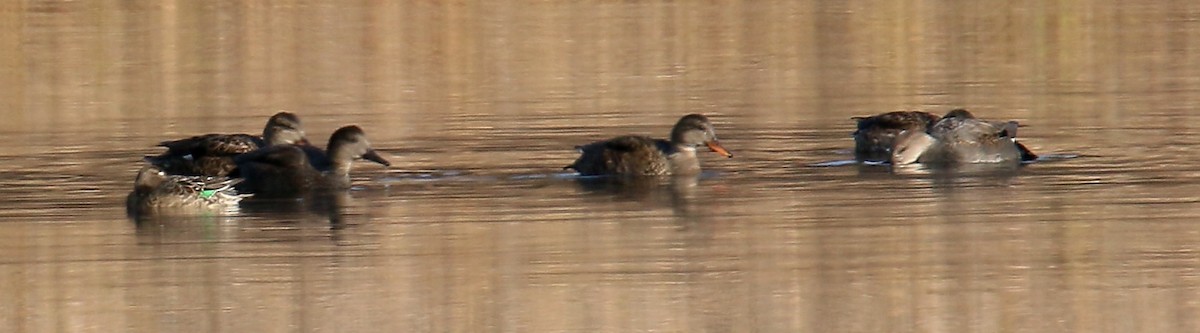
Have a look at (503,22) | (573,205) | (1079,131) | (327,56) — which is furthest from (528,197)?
(503,22)

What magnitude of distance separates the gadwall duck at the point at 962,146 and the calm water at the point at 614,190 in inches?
11.2

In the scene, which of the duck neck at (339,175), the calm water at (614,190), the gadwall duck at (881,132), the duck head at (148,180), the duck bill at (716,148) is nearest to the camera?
the calm water at (614,190)

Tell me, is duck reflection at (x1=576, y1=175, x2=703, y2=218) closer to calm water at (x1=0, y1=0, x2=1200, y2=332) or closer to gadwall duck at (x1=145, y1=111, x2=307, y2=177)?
calm water at (x1=0, y1=0, x2=1200, y2=332)

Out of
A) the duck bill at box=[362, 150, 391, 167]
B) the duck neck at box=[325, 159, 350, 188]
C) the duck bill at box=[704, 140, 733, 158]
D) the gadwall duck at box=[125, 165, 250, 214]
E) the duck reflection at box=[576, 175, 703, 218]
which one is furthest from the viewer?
the duck bill at box=[704, 140, 733, 158]

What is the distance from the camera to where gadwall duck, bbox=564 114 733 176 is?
676 inches

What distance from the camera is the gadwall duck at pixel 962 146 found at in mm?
17625

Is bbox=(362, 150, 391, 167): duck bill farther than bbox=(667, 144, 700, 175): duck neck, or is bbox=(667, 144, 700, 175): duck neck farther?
bbox=(667, 144, 700, 175): duck neck

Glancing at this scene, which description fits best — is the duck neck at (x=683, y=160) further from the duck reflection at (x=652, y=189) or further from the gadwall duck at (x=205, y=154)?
the gadwall duck at (x=205, y=154)

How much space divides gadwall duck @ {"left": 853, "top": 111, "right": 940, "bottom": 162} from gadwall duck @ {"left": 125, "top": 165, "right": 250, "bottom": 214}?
477 cm

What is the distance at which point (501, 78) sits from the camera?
25.6 meters

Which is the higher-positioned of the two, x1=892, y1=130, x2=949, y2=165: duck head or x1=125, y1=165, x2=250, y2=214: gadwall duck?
x1=125, y1=165, x2=250, y2=214: gadwall duck

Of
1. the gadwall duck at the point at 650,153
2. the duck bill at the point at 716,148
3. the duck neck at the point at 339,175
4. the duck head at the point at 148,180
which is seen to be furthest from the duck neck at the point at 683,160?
the duck head at the point at 148,180

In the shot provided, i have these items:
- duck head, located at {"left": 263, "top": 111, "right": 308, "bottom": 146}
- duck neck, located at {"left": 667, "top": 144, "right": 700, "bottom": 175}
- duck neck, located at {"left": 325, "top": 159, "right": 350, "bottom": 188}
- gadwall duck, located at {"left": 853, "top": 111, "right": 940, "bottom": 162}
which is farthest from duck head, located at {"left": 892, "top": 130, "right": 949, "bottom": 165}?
duck head, located at {"left": 263, "top": 111, "right": 308, "bottom": 146}

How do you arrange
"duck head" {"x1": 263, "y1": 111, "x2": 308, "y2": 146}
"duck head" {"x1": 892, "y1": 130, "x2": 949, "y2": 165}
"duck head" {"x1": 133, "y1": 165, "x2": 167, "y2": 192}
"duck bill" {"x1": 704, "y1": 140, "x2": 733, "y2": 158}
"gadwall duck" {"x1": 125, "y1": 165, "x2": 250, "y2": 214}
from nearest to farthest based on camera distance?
"gadwall duck" {"x1": 125, "y1": 165, "x2": 250, "y2": 214}, "duck head" {"x1": 133, "y1": 165, "x2": 167, "y2": 192}, "duck bill" {"x1": 704, "y1": 140, "x2": 733, "y2": 158}, "duck head" {"x1": 892, "y1": 130, "x2": 949, "y2": 165}, "duck head" {"x1": 263, "y1": 111, "x2": 308, "y2": 146}
